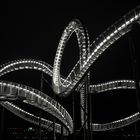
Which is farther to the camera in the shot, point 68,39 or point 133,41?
point 68,39

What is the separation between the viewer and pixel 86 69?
17391 millimetres

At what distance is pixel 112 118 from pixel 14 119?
58.1ft

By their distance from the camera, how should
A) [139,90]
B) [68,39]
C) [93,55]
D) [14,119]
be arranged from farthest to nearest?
[14,119]
[68,39]
[93,55]
[139,90]

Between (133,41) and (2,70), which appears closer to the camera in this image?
(133,41)

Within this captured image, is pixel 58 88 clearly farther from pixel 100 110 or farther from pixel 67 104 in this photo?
pixel 100 110

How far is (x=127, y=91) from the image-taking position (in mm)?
34156

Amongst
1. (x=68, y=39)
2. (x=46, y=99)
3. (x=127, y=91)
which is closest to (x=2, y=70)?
(x=46, y=99)

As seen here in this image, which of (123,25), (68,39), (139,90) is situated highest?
(68,39)

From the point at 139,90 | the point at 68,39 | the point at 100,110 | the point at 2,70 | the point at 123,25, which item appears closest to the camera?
the point at 139,90

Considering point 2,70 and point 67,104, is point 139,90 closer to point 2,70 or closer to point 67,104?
point 2,70

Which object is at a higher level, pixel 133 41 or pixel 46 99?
pixel 133 41

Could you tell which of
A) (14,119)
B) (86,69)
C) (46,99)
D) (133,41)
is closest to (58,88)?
(46,99)

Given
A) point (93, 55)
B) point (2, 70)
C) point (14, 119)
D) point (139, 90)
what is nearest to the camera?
point (139, 90)

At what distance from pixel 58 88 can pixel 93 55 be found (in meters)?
7.57
